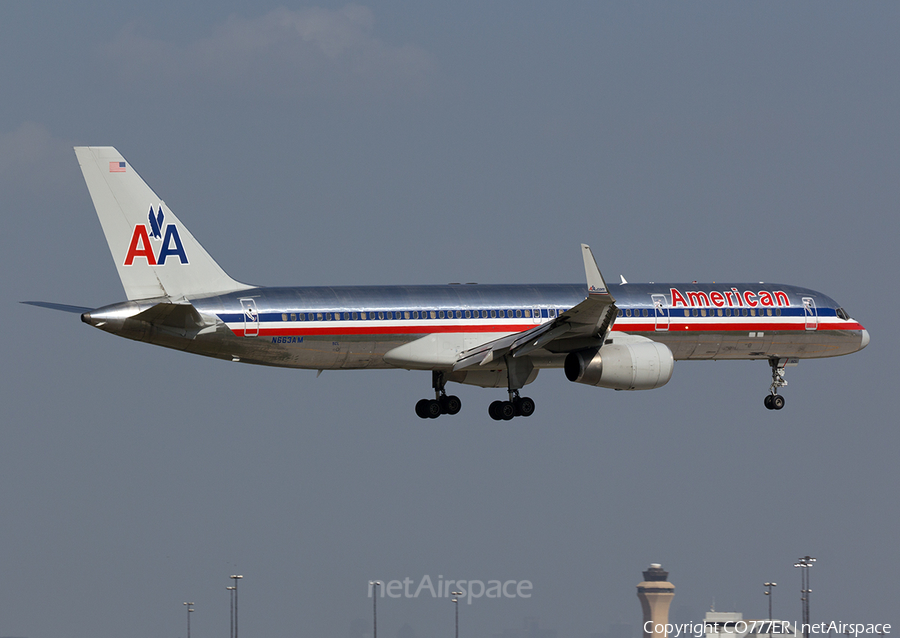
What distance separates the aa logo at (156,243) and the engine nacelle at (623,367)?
600 inches

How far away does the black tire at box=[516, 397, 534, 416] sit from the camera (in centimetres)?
5600

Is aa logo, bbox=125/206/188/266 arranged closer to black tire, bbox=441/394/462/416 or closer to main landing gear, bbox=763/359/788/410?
black tire, bbox=441/394/462/416

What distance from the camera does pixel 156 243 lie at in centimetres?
5047

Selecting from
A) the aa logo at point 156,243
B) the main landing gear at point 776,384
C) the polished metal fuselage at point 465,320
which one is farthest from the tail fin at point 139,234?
the main landing gear at point 776,384

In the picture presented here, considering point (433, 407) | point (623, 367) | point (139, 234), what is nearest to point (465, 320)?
point (433, 407)

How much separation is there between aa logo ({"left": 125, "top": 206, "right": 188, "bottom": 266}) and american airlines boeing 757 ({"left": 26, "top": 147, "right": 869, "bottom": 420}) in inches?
1.7

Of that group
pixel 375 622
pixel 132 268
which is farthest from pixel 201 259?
pixel 375 622

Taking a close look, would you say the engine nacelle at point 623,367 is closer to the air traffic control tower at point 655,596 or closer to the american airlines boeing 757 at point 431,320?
the american airlines boeing 757 at point 431,320

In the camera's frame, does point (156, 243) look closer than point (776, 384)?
Yes

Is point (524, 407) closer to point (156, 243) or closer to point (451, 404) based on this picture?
point (451, 404)

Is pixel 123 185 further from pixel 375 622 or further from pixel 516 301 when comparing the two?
pixel 375 622

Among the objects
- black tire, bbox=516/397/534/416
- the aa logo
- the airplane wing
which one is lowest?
black tire, bbox=516/397/534/416

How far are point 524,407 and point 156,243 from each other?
1596 centimetres

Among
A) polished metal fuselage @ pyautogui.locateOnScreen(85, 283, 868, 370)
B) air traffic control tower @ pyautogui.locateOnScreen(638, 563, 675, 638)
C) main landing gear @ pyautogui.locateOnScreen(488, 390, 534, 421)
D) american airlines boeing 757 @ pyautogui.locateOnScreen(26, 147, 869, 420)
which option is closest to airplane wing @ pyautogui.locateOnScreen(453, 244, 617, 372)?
american airlines boeing 757 @ pyautogui.locateOnScreen(26, 147, 869, 420)
